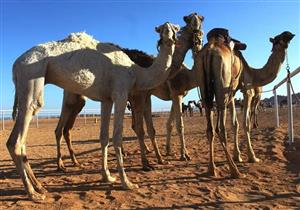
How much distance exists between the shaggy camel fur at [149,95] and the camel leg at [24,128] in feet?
6.89

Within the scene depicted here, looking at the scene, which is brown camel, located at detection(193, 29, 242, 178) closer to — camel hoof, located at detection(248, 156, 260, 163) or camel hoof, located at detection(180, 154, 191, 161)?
camel hoof, located at detection(248, 156, 260, 163)

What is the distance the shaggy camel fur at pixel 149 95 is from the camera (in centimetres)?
749

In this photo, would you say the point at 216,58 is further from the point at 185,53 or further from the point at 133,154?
the point at 133,154

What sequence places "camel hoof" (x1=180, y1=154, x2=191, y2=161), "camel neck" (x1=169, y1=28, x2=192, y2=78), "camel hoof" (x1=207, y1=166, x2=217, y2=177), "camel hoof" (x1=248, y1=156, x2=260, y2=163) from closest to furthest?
"camel hoof" (x1=207, y1=166, x2=217, y2=177) < "camel neck" (x1=169, y1=28, x2=192, y2=78) < "camel hoof" (x1=248, y1=156, x2=260, y2=163) < "camel hoof" (x1=180, y1=154, x2=191, y2=161)

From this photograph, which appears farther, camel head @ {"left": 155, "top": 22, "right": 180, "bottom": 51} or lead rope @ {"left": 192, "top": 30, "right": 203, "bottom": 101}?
lead rope @ {"left": 192, "top": 30, "right": 203, "bottom": 101}

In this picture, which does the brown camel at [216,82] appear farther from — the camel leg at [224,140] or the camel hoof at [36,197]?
the camel hoof at [36,197]

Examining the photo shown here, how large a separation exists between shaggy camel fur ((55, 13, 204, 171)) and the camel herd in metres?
0.02

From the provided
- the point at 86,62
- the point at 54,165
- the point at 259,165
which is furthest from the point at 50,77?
the point at 259,165

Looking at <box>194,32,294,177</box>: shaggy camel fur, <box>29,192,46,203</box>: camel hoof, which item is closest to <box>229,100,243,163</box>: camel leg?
<box>194,32,294,177</box>: shaggy camel fur

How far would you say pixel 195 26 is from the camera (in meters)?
7.47

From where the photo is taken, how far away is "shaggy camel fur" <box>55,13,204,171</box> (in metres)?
7.49

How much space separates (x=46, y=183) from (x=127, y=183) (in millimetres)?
Answer: 1540

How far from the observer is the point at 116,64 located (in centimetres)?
635

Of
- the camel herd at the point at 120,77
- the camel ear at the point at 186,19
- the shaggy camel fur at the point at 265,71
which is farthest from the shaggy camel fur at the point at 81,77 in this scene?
the shaggy camel fur at the point at 265,71
